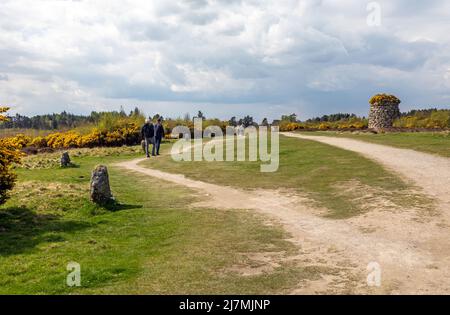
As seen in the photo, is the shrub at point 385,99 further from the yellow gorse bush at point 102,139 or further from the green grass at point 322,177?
the yellow gorse bush at point 102,139

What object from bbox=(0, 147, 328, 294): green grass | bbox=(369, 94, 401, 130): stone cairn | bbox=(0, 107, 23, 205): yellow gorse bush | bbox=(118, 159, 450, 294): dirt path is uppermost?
bbox=(369, 94, 401, 130): stone cairn

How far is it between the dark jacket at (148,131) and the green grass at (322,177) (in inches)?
79.8

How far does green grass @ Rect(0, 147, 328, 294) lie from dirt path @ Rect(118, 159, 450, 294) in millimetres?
518

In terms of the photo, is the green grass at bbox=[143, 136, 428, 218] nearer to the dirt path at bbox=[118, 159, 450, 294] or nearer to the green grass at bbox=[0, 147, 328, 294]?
the dirt path at bbox=[118, 159, 450, 294]

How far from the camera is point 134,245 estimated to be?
36.9 ft

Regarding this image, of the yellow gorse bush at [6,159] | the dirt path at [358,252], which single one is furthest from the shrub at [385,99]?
the yellow gorse bush at [6,159]

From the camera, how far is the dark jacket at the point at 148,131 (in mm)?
30156

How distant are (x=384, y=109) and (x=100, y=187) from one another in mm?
38331

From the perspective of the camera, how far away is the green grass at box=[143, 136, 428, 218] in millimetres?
14616

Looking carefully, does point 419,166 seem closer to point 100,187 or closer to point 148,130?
point 100,187

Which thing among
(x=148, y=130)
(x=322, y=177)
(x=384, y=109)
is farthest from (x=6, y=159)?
(x=384, y=109)

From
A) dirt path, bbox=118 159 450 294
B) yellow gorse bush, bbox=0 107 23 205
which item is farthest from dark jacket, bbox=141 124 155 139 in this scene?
dirt path, bbox=118 159 450 294

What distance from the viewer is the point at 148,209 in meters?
15.5
